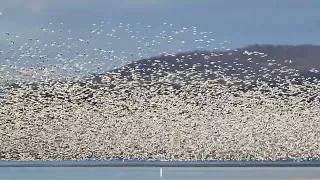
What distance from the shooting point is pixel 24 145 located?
24.8 meters

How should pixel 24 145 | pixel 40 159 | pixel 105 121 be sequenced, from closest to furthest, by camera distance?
pixel 40 159 < pixel 24 145 < pixel 105 121

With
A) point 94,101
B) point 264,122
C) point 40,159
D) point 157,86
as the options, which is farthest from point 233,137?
point 40,159

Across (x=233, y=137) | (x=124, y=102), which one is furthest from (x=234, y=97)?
(x=124, y=102)

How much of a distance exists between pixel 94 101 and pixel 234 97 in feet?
16.4

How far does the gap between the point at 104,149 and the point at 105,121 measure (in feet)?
8.23

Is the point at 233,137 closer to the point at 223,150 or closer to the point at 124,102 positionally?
the point at 223,150

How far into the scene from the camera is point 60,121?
2628 cm

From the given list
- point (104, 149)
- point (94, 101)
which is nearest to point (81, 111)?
point (94, 101)

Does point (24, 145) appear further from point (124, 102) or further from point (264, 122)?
point (264, 122)

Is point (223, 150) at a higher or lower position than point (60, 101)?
lower

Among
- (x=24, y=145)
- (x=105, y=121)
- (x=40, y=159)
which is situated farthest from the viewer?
(x=105, y=121)

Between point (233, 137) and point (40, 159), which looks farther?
point (233, 137)

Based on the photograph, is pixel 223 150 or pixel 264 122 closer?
pixel 223 150

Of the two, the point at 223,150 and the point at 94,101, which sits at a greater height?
the point at 94,101
